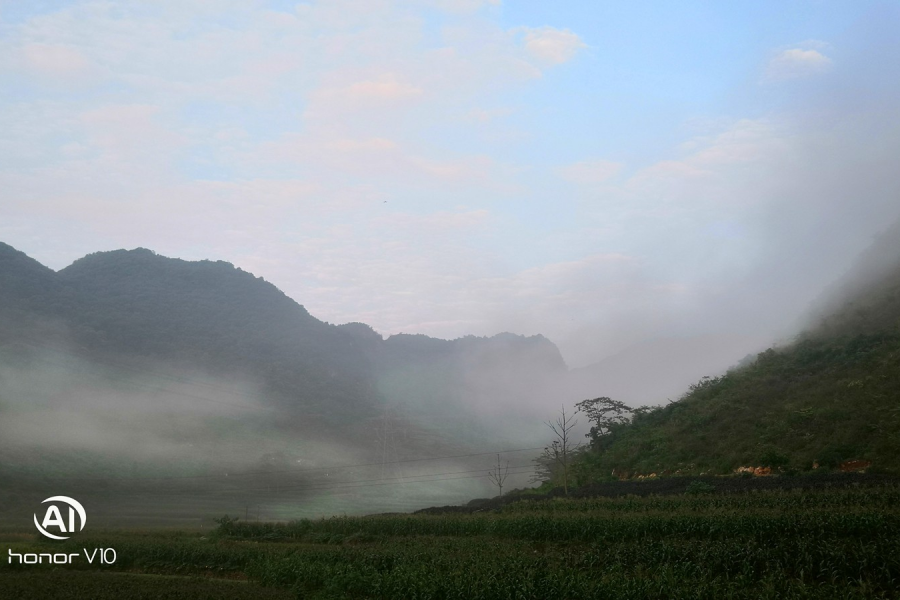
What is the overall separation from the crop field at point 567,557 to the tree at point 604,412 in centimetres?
3155

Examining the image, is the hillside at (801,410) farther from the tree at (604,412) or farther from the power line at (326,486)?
the power line at (326,486)

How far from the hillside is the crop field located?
10629 millimetres

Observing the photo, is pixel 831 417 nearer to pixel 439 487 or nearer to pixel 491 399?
pixel 439 487

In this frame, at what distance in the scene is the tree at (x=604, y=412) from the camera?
208 feet

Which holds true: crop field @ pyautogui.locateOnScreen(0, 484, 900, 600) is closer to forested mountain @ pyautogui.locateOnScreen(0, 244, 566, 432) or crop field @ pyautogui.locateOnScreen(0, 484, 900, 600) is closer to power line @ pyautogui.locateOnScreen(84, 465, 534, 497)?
power line @ pyautogui.locateOnScreen(84, 465, 534, 497)

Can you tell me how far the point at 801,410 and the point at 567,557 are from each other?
27465 millimetres

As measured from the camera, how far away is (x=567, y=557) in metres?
21.4

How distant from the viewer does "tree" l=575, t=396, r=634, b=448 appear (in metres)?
63.3

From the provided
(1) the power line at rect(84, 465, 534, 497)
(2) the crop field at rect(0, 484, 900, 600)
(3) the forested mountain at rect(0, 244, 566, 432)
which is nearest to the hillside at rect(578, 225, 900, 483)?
(2) the crop field at rect(0, 484, 900, 600)

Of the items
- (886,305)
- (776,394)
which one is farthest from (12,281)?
(886,305)

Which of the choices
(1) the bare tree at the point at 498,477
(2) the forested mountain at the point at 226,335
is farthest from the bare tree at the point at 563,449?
(2) the forested mountain at the point at 226,335

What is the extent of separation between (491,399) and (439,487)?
8171 cm

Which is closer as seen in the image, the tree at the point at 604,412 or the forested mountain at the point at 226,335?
the tree at the point at 604,412

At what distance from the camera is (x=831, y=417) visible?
37.1 m
